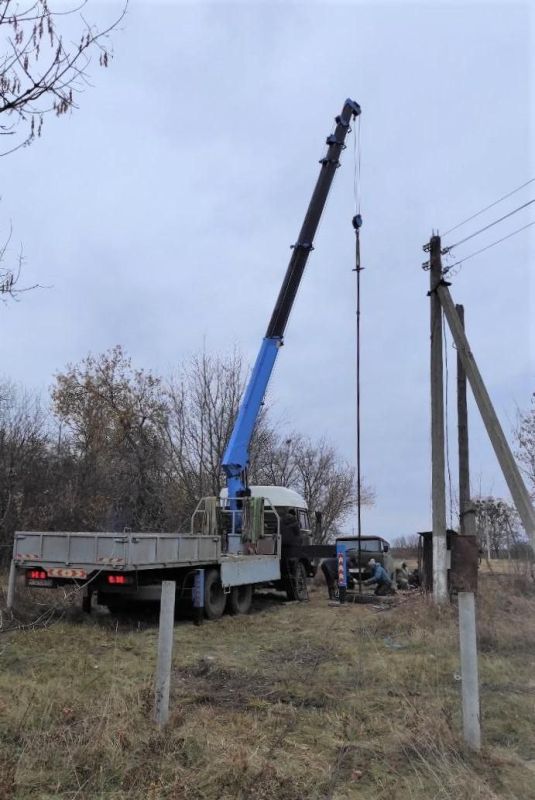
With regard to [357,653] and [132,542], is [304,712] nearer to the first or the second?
[357,653]

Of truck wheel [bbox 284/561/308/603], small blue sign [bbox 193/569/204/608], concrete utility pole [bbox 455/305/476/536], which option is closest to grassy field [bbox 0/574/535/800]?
small blue sign [bbox 193/569/204/608]

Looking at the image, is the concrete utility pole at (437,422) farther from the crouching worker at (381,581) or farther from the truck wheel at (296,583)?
the truck wheel at (296,583)

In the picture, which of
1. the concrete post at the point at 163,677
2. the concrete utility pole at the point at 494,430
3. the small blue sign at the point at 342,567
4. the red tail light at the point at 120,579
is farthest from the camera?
the small blue sign at the point at 342,567

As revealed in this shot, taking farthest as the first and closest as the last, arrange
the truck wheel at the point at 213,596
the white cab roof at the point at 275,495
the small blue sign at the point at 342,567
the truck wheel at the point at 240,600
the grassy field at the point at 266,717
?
1. the white cab roof at the point at 275,495
2. the small blue sign at the point at 342,567
3. the truck wheel at the point at 240,600
4. the truck wheel at the point at 213,596
5. the grassy field at the point at 266,717

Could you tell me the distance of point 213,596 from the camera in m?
12.7

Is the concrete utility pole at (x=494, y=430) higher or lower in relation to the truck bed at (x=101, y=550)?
higher

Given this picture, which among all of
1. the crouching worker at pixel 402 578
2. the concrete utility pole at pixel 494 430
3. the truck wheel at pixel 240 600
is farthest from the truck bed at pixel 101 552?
the crouching worker at pixel 402 578

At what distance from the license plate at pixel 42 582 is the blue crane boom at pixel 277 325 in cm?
536

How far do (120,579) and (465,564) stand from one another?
6.71 m

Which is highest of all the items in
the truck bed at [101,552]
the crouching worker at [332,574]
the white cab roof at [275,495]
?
the white cab roof at [275,495]

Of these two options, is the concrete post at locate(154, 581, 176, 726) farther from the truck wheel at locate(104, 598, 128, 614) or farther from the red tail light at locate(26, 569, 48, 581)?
the truck wheel at locate(104, 598, 128, 614)

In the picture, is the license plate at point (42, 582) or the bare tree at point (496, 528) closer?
the license plate at point (42, 582)

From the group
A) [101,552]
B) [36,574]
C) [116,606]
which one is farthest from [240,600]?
[36,574]

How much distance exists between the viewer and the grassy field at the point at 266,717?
405 cm
